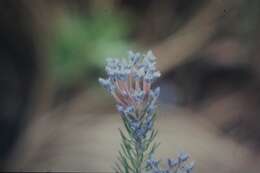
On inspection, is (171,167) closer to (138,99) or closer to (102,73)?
(138,99)

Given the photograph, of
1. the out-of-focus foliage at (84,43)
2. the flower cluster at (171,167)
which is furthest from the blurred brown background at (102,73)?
the flower cluster at (171,167)

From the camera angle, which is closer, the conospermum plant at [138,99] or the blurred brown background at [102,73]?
the conospermum plant at [138,99]

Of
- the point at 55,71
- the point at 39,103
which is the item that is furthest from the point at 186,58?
the point at 39,103

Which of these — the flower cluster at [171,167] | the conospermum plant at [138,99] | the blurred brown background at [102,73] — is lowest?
the flower cluster at [171,167]

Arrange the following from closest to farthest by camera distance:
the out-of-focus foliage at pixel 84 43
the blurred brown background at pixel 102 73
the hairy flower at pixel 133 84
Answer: the hairy flower at pixel 133 84 < the blurred brown background at pixel 102 73 < the out-of-focus foliage at pixel 84 43

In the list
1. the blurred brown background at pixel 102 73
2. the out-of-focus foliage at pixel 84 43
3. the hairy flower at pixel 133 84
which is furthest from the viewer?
the out-of-focus foliage at pixel 84 43

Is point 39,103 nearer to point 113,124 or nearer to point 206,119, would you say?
point 113,124

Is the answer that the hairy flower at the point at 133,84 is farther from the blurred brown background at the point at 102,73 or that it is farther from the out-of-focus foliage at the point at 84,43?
the out-of-focus foliage at the point at 84,43

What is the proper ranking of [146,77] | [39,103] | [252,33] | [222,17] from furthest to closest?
1. [39,103]
2. [252,33]
3. [222,17]
4. [146,77]
